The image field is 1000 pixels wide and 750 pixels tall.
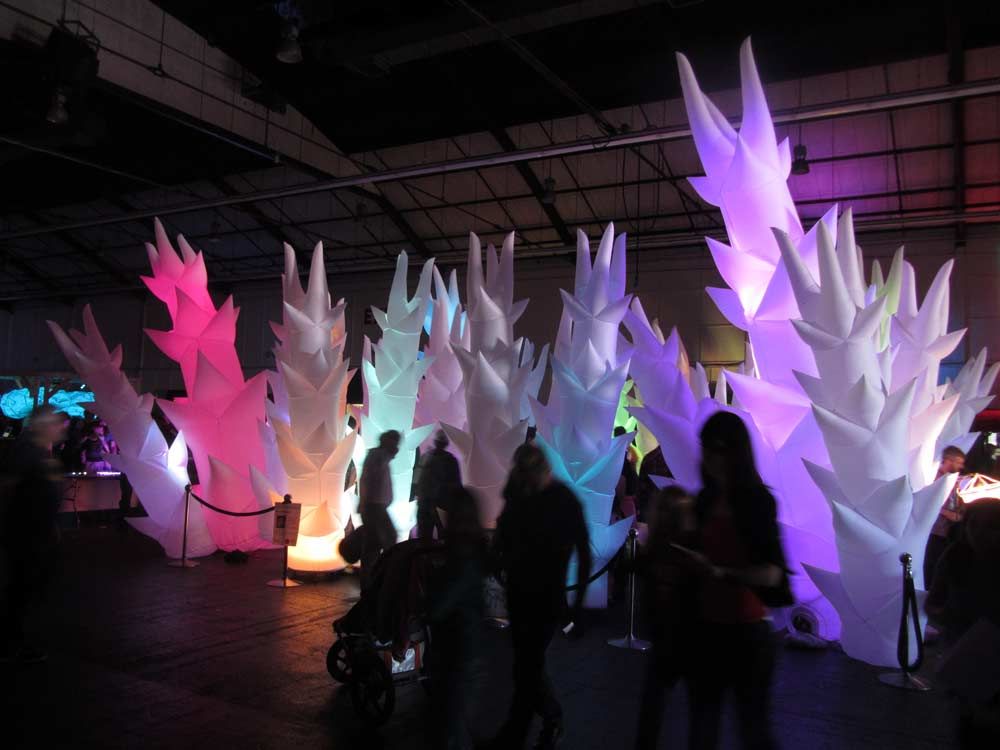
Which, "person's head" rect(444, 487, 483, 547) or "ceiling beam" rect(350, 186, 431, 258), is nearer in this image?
"person's head" rect(444, 487, 483, 547)

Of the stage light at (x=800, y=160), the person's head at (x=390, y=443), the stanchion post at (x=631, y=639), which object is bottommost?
the stanchion post at (x=631, y=639)

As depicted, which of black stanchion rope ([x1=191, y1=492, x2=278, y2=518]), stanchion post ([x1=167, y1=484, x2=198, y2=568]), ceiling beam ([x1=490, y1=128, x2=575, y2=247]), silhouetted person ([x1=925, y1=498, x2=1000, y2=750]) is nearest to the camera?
silhouetted person ([x1=925, y1=498, x2=1000, y2=750])

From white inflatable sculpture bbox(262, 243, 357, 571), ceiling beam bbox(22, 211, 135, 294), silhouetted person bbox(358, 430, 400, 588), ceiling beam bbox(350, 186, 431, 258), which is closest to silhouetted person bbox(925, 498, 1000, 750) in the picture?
silhouetted person bbox(358, 430, 400, 588)

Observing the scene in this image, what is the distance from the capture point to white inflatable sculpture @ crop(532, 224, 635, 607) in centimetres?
735

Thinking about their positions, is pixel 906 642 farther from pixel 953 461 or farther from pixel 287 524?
pixel 287 524

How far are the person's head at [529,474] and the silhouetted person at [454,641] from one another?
0.47 metres

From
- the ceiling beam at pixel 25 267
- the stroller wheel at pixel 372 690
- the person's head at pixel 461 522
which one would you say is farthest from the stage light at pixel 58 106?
the ceiling beam at pixel 25 267

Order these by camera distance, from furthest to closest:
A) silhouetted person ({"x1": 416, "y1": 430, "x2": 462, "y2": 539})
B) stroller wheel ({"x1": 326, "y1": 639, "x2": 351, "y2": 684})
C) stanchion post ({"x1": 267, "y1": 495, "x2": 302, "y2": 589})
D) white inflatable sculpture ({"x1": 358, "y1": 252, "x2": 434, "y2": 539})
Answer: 1. white inflatable sculpture ({"x1": 358, "y1": 252, "x2": 434, "y2": 539})
2. stanchion post ({"x1": 267, "y1": 495, "x2": 302, "y2": 589})
3. silhouetted person ({"x1": 416, "y1": 430, "x2": 462, "y2": 539})
4. stroller wheel ({"x1": 326, "y1": 639, "x2": 351, "y2": 684})

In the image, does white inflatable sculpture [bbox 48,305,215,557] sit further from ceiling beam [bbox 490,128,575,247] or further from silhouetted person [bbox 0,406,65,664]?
ceiling beam [bbox 490,128,575,247]

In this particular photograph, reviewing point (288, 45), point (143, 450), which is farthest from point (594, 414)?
point (288, 45)

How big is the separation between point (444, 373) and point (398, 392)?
107cm

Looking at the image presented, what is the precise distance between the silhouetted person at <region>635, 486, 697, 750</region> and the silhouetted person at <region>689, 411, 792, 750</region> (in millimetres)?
66

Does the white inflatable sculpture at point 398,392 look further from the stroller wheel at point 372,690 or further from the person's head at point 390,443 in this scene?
the stroller wheel at point 372,690

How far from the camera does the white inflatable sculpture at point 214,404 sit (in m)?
9.12
